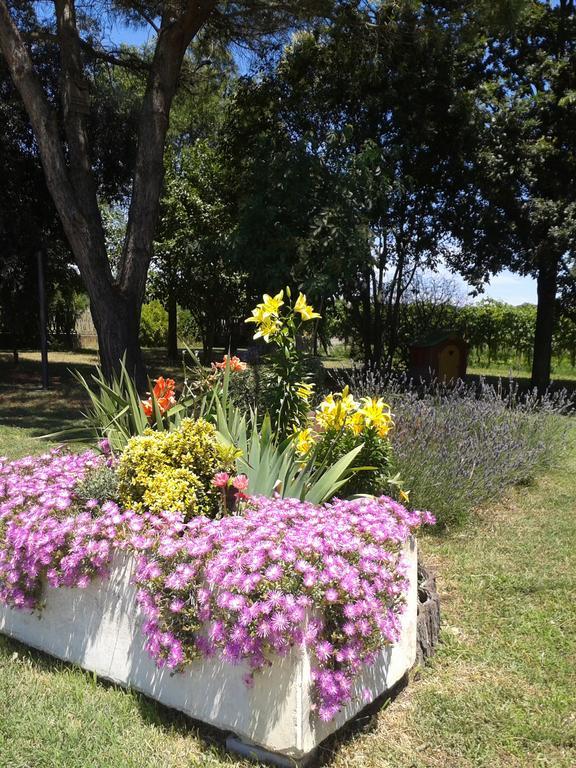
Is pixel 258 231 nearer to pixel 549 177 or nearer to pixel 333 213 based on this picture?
pixel 333 213

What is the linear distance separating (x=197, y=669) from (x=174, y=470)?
0.92m

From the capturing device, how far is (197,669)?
8.14 ft

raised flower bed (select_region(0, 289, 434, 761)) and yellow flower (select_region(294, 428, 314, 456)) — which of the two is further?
yellow flower (select_region(294, 428, 314, 456))

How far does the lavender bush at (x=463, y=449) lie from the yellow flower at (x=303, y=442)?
4.52ft

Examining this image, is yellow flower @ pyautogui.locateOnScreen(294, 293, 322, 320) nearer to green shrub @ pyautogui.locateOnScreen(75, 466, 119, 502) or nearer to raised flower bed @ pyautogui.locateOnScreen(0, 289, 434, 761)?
raised flower bed @ pyautogui.locateOnScreen(0, 289, 434, 761)

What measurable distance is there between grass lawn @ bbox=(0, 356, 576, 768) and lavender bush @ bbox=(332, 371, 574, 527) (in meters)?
0.96

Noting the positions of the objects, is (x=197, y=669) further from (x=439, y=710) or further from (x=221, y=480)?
(x=439, y=710)

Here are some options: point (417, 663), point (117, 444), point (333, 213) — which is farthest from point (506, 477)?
point (333, 213)

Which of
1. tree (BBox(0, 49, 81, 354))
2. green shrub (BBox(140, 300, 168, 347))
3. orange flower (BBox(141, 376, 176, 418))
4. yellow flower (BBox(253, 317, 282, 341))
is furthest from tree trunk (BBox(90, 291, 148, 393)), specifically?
green shrub (BBox(140, 300, 168, 347))

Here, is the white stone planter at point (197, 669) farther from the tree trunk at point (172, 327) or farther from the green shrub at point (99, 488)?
the tree trunk at point (172, 327)

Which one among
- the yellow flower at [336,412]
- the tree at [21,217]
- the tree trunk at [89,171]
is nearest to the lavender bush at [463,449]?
the yellow flower at [336,412]

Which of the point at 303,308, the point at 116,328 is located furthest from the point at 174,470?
the point at 116,328

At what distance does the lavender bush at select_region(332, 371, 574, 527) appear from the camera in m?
4.87

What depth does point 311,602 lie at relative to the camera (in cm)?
225
